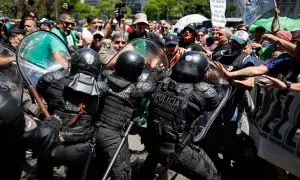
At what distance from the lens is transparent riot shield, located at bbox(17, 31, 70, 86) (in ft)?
13.9

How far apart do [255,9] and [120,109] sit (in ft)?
15.2

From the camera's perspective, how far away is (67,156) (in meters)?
3.75

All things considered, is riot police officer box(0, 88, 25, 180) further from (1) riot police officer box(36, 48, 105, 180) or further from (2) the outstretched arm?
(2) the outstretched arm

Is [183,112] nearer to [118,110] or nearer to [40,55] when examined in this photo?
[118,110]

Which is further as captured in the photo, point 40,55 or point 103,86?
point 40,55

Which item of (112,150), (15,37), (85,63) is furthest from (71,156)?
(15,37)

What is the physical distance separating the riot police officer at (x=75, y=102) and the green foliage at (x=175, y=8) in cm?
6514

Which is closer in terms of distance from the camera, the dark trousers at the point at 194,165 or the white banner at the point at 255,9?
the dark trousers at the point at 194,165

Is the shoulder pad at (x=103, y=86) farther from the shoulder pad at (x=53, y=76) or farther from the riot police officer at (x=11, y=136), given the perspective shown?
the riot police officer at (x=11, y=136)

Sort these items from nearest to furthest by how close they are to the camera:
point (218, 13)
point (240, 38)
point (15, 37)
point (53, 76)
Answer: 1. point (53, 76)
2. point (240, 38)
3. point (15, 37)
4. point (218, 13)

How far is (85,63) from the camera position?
3771mm

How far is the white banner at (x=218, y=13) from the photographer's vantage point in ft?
24.5

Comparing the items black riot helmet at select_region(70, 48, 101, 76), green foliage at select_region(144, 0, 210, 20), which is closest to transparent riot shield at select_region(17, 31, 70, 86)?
black riot helmet at select_region(70, 48, 101, 76)

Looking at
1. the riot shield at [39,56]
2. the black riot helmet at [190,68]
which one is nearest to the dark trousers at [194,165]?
the black riot helmet at [190,68]
